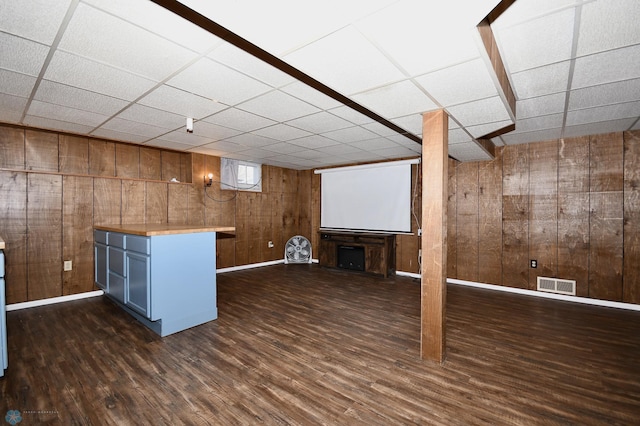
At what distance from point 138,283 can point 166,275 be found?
1.24 ft

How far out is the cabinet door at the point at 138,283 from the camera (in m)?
2.85

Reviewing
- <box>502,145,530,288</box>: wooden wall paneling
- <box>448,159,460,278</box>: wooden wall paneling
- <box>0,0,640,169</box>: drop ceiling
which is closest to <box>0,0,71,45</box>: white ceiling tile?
<box>0,0,640,169</box>: drop ceiling

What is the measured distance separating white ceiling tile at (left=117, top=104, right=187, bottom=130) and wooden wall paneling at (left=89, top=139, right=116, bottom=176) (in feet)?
4.91

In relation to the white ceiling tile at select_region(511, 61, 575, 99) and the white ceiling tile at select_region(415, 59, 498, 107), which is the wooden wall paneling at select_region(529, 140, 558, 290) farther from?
the white ceiling tile at select_region(415, 59, 498, 107)

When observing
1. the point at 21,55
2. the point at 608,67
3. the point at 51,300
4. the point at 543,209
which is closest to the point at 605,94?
the point at 608,67

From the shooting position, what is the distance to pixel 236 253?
6059 millimetres

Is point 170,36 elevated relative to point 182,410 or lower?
elevated

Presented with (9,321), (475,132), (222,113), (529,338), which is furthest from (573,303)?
(9,321)

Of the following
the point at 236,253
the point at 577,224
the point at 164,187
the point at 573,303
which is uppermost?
the point at 164,187

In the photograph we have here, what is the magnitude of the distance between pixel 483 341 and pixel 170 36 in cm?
356

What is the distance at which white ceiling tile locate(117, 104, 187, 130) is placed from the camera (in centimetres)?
302

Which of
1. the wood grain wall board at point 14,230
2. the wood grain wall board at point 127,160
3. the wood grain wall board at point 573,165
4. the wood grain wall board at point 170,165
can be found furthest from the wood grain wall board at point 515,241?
the wood grain wall board at point 14,230

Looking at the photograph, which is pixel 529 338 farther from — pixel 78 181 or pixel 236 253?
pixel 78 181

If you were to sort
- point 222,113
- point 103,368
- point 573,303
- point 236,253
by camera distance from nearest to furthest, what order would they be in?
point 103,368
point 222,113
point 573,303
point 236,253
